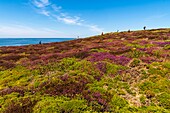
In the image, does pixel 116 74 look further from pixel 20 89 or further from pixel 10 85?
pixel 10 85

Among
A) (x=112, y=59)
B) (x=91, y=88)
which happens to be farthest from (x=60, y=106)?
(x=112, y=59)

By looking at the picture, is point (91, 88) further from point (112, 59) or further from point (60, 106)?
point (112, 59)

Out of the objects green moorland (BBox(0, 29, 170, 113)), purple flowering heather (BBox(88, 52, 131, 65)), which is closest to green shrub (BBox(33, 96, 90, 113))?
green moorland (BBox(0, 29, 170, 113))

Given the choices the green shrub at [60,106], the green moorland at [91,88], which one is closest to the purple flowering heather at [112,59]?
the green moorland at [91,88]

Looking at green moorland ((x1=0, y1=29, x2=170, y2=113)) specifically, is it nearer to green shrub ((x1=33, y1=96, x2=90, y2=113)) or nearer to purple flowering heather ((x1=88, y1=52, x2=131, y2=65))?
green shrub ((x1=33, y1=96, x2=90, y2=113))

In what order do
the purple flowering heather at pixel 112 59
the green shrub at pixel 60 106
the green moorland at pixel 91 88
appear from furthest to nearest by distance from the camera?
the purple flowering heather at pixel 112 59 < the green moorland at pixel 91 88 < the green shrub at pixel 60 106

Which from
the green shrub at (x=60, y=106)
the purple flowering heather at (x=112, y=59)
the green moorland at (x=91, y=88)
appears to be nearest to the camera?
the green shrub at (x=60, y=106)

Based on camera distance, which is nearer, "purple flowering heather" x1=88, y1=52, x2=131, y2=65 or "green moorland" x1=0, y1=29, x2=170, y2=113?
"green moorland" x1=0, y1=29, x2=170, y2=113

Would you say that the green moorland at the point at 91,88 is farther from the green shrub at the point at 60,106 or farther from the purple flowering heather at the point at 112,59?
the purple flowering heather at the point at 112,59

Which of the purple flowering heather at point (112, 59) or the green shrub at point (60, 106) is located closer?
the green shrub at point (60, 106)

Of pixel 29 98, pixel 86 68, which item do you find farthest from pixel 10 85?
→ pixel 86 68

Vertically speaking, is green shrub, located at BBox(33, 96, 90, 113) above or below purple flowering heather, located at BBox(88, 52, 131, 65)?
below

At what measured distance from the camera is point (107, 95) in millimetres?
14070

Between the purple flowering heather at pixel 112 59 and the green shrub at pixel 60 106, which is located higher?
the purple flowering heather at pixel 112 59
